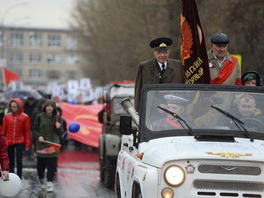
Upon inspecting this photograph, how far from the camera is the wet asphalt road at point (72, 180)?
15701 millimetres

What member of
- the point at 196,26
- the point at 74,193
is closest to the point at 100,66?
the point at 74,193

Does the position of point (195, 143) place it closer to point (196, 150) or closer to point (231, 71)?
point (196, 150)

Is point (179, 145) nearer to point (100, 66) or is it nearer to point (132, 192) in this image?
point (132, 192)

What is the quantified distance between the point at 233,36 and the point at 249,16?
952 mm

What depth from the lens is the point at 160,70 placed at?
36.2ft

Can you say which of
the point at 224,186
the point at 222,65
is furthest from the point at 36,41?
the point at 224,186

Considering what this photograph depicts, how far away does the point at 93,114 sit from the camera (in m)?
28.9

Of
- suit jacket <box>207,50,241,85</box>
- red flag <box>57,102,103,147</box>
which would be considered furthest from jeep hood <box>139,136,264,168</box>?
red flag <box>57,102,103,147</box>

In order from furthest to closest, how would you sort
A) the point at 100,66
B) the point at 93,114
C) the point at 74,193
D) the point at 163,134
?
1. the point at 100,66
2. the point at 93,114
3. the point at 74,193
4. the point at 163,134

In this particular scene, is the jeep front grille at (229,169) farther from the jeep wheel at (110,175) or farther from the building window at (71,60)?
the building window at (71,60)

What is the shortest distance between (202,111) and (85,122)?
18.9 meters

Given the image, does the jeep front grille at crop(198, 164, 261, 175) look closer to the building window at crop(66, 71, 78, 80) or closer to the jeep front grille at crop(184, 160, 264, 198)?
the jeep front grille at crop(184, 160, 264, 198)

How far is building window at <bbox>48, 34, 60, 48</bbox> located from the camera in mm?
158375

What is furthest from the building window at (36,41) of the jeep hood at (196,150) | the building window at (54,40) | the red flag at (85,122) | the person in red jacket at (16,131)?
the jeep hood at (196,150)
